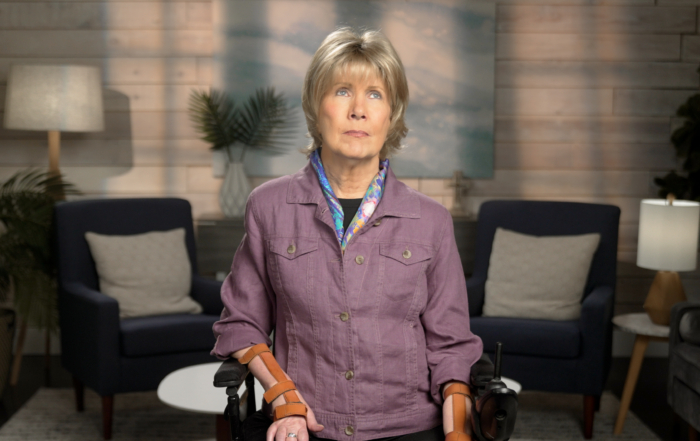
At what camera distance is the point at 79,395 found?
323 centimetres

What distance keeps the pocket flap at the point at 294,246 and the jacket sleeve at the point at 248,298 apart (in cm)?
6

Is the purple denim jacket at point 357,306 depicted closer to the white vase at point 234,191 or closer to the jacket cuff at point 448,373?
the jacket cuff at point 448,373

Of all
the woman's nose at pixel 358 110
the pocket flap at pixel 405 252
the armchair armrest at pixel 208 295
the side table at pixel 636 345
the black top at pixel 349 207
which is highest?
the woman's nose at pixel 358 110

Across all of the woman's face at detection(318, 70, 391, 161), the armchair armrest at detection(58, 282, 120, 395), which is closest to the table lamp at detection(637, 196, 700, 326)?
the woman's face at detection(318, 70, 391, 161)

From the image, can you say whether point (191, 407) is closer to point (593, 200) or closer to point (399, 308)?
point (399, 308)

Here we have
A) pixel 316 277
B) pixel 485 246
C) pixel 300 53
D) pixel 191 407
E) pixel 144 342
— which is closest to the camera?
pixel 316 277

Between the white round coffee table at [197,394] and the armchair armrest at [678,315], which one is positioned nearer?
the white round coffee table at [197,394]

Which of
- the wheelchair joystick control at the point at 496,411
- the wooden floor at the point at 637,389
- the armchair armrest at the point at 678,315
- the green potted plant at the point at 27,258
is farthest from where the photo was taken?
the green potted plant at the point at 27,258

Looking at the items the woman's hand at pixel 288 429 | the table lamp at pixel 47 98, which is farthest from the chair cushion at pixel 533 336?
the table lamp at pixel 47 98

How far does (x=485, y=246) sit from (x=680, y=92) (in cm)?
155

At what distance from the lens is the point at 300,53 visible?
400 centimetres

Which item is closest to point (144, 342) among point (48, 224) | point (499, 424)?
point (48, 224)

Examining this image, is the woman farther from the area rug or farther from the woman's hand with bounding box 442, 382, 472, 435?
the area rug

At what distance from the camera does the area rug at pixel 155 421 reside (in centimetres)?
296
